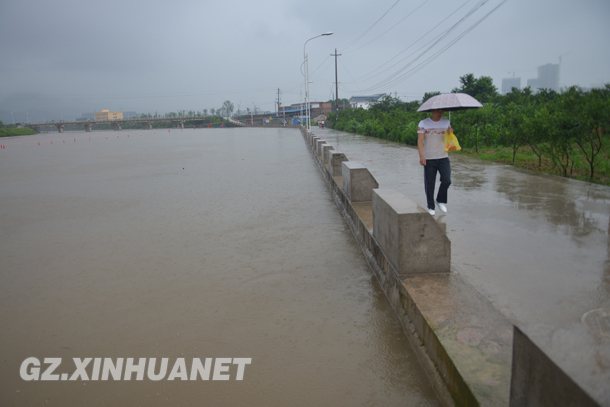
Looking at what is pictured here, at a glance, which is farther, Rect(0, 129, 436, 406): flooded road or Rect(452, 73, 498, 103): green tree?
Rect(452, 73, 498, 103): green tree

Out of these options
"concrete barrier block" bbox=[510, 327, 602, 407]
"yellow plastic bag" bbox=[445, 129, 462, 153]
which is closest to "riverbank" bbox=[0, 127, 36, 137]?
"yellow plastic bag" bbox=[445, 129, 462, 153]

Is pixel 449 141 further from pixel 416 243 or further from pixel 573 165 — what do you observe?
pixel 573 165

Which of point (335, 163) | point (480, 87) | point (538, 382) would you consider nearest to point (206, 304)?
point (538, 382)

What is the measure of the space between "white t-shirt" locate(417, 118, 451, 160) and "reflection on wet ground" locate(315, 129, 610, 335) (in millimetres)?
987

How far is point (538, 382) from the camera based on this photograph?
1765 millimetres

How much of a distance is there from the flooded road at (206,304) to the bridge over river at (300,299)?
16 mm

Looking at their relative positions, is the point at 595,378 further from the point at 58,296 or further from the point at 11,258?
the point at 11,258

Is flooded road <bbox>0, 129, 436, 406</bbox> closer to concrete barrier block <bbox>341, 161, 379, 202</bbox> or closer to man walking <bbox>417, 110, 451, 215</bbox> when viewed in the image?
concrete barrier block <bbox>341, 161, 379, 202</bbox>

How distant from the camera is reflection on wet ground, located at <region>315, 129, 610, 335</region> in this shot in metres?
3.59

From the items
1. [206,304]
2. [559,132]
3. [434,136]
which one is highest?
[434,136]

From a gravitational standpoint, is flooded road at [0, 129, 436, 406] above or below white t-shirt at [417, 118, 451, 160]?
below

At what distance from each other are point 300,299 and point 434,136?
8.81 ft

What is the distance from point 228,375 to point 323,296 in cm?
147

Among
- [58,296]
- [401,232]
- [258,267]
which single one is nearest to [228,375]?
[401,232]
